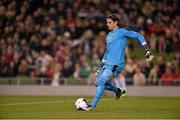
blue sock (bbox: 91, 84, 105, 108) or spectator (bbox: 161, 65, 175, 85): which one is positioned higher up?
blue sock (bbox: 91, 84, 105, 108)

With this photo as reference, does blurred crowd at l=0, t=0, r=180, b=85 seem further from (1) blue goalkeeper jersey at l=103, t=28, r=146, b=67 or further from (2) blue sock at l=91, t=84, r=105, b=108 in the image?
(2) blue sock at l=91, t=84, r=105, b=108

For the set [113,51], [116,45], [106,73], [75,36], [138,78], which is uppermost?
[116,45]

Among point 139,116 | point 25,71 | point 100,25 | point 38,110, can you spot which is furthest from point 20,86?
point 139,116

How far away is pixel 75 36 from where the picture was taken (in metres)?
31.3

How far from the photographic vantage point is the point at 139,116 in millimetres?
15039

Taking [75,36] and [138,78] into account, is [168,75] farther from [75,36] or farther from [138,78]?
[75,36]

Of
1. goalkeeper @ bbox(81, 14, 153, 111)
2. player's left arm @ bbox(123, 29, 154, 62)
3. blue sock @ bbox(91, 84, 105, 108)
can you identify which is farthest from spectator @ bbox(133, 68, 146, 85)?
blue sock @ bbox(91, 84, 105, 108)

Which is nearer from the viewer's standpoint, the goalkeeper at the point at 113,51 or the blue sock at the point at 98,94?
the blue sock at the point at 98,94

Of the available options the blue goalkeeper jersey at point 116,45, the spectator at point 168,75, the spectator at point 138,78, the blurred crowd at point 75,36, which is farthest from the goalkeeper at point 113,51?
the spectator at point 168,75

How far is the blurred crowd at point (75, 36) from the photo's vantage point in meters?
28.4

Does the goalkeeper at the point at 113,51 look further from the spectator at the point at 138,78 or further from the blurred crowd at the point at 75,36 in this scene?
the blurred crowd at the point at 75,36

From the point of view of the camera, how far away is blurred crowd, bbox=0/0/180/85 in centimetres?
2840

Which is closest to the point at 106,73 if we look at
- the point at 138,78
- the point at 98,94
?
the point at 98,94

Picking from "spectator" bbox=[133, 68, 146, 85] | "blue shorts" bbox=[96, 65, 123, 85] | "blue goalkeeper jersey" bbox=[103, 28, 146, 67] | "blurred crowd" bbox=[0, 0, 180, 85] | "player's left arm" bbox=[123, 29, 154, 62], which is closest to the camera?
"player's left arm" bbox=[123, 29, 154, 62]
